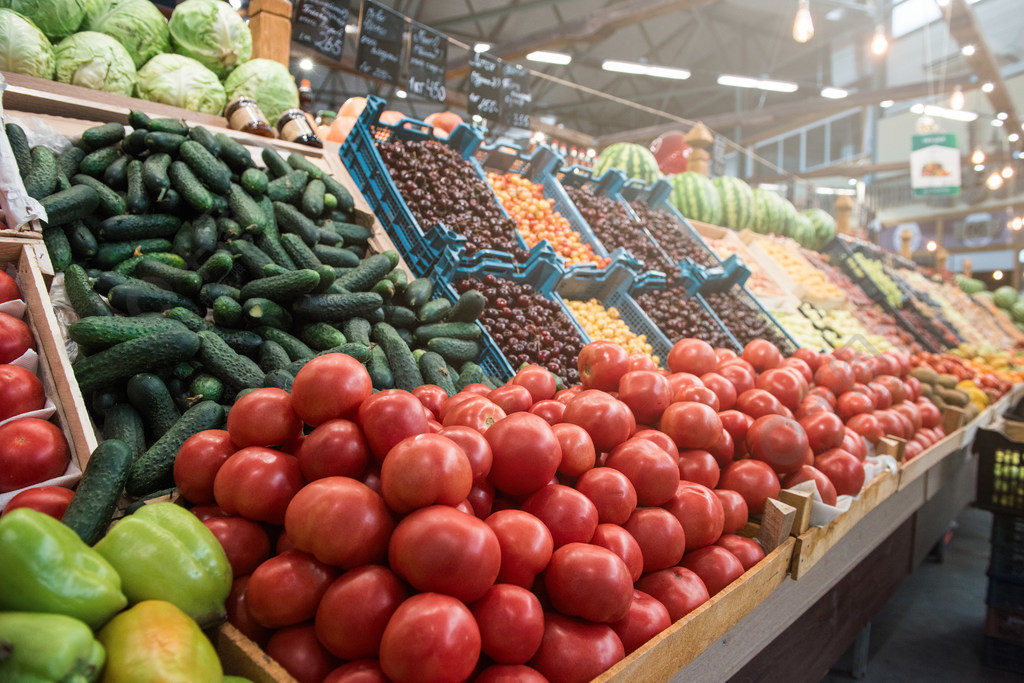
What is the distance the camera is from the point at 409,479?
97 centimetres

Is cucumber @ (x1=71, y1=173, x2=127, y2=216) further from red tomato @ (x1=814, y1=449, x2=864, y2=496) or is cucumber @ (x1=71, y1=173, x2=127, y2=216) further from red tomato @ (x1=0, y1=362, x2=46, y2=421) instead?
red tomato @ (x1=814, y1=449, x2=864, y2=496)

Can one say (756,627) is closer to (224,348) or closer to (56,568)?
(56,568)

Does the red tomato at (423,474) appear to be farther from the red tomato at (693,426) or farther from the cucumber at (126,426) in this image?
the cucumber at (126,426)

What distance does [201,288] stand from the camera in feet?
7.25

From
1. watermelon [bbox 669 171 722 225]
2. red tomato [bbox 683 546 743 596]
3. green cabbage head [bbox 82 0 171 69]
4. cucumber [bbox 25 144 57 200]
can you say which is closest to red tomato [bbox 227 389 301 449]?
red tomato [bbox 683 546 743 596]

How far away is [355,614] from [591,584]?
0.39 metres

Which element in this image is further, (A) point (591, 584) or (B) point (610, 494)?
(B) point (610, 494)

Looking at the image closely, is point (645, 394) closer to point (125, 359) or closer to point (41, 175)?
point (125, 359)

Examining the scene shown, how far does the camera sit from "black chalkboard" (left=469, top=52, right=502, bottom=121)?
540 cm

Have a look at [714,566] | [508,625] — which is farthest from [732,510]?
[508,625]

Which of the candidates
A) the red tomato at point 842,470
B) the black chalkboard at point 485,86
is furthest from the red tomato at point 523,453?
the black chalkboard at point 485,86

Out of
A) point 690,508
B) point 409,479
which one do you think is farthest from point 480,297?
point 409,479

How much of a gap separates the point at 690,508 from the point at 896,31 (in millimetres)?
18683

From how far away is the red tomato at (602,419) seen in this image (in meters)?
1.39
